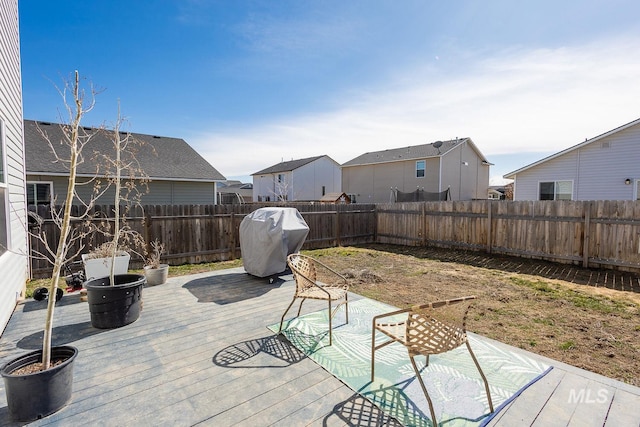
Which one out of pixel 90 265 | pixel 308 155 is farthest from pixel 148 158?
pixel 308 155

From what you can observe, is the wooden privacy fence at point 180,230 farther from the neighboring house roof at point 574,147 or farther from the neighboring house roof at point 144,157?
the neighboring house roof at point 574,147

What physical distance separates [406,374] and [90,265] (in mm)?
5138

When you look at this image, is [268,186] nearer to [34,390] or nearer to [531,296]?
[531,296]

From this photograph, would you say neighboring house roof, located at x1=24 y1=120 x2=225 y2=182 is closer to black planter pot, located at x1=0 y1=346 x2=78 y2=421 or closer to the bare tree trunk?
the bare tree trunk

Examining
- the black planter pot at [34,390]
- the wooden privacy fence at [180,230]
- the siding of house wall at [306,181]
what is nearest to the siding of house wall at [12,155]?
the wooden privacy fence at [180,230]

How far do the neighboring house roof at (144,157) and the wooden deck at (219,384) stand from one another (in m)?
7.68

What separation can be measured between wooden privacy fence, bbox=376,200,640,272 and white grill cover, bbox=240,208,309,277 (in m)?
5.99

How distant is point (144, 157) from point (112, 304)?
38.2ft

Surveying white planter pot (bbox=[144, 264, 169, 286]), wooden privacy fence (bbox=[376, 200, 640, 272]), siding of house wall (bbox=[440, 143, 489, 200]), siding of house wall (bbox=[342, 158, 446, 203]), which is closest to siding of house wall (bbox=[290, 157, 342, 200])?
siding of house wall (bbox=[342, 158, 446, 203])

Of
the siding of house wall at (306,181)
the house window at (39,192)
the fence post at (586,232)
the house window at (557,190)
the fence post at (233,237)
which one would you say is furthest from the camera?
the siding of house wall at (306,181)

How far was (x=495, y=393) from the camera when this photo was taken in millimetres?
2365

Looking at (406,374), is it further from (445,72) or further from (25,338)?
(445,72)

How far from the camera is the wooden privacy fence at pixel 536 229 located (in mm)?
6723

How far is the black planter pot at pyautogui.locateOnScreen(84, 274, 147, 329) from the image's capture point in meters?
3.53
